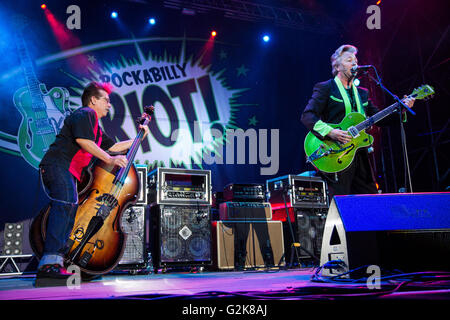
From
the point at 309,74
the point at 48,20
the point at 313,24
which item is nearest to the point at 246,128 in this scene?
the point at 309,74

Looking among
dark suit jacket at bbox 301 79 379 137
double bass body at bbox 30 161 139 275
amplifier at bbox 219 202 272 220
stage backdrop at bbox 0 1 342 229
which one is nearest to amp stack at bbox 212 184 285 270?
amplifier at bbox 219 202 272 220

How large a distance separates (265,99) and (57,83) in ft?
12.5

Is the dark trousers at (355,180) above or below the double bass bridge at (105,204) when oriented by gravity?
above

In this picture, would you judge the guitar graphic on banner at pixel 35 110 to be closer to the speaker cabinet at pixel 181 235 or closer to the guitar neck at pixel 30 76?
the guitar neck at pixel 30 76

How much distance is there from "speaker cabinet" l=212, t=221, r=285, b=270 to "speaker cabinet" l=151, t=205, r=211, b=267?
0.16 m

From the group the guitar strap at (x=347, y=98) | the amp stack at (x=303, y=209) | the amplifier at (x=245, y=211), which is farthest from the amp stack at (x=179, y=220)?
the guitar strap at (x=347, y=98)

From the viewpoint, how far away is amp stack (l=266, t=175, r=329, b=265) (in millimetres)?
5465

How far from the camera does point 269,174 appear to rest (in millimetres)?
7258

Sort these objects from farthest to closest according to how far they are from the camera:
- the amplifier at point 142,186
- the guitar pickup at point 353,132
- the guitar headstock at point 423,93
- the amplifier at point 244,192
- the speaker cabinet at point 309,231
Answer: the speaker cabinet at point 309,231 → the amplifier at point 244,192 → the amplifier at point 142,186 → the guitar headstock at point 423,93 → the guitar pickup at point 353,132

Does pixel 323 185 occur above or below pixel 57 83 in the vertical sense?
below

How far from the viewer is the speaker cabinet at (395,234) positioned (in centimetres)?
213

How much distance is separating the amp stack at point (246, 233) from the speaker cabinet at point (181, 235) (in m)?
0.19

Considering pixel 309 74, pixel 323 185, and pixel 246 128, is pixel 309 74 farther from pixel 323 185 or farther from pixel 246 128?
pixel 323 185

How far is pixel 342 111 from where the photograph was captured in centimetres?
318
